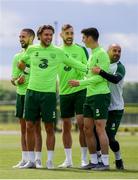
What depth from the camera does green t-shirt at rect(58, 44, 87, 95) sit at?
42.6 ft

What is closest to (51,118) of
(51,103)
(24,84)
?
(51,103)

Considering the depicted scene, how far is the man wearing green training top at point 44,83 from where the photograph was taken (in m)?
12.2

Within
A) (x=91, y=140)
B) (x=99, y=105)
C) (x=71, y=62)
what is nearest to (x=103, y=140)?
(x=91, y=140)

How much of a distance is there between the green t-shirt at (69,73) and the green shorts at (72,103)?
72mm

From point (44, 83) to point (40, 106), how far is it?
368mm

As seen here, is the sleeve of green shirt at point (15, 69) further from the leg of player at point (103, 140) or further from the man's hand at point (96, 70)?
the leg of player at point (103, 140)

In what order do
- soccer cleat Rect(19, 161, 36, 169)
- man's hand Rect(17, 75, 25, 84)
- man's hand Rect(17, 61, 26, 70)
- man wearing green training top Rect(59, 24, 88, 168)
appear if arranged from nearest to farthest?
soccer cleat Rect(19, 161, 36, 169) → man's hand Rect(17, 61, 26, 70) → man's hand Rect(17, 75, 25, 84) → man wearing green training top Rect(59, 24, 88, 168)

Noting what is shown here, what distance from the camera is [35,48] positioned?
40.4 ft

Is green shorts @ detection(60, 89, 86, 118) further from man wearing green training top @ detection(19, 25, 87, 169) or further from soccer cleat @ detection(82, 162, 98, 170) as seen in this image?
soccer cleat @ detection(82, 162, 98, 170)

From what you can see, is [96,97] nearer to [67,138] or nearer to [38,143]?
[38,143]

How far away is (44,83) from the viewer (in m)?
12.2

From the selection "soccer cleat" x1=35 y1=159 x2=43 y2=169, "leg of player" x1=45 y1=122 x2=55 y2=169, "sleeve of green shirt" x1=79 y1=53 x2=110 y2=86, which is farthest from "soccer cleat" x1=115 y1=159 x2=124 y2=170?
"sleeve of green shirt" x1=79 y1=53 x2=110 y2=86

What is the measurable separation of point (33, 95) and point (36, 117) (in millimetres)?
357

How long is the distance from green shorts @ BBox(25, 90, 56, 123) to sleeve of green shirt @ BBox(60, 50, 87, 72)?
0.57 metres
